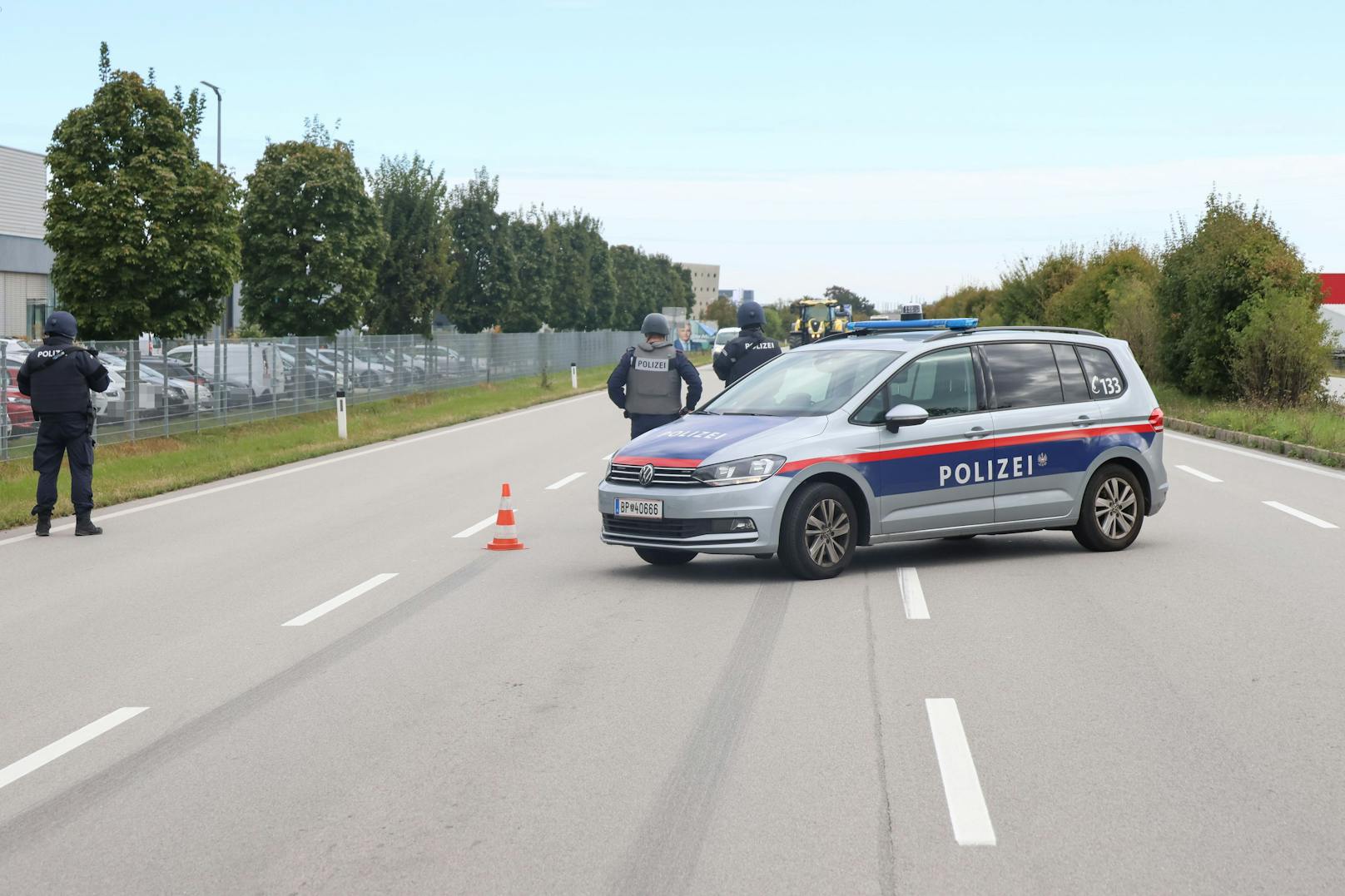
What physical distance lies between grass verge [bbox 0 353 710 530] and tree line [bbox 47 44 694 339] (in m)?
2.40

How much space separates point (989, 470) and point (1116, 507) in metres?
1.37

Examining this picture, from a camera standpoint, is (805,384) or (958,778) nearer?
(958,778)

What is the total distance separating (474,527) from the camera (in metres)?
13.9

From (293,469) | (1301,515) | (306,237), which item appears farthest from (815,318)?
(1301,515)

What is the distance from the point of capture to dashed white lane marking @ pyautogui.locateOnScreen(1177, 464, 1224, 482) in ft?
60.9

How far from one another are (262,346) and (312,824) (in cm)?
2723

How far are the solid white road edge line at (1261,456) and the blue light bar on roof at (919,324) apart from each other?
881 cm

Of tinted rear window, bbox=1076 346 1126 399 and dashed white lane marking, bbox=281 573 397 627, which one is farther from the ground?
tinted rear window, bbox=1076 346 1126 399

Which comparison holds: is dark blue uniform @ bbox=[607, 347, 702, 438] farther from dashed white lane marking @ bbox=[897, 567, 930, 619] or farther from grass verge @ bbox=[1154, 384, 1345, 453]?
grass verge @ bbox=[1154, 384, 1345, 453]

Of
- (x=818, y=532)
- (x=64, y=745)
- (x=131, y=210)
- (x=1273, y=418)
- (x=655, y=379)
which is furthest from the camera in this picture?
(x=1273, y=418)

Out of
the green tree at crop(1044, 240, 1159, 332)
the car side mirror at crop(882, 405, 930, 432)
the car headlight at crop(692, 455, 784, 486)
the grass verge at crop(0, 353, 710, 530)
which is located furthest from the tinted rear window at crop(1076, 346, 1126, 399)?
the green tree at crop(1044, 240, 1159, 332)

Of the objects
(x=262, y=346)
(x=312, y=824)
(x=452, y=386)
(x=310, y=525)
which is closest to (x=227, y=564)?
(x=310, y=525)

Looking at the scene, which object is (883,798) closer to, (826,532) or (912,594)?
(912,594)

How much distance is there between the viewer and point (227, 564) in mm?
11852
